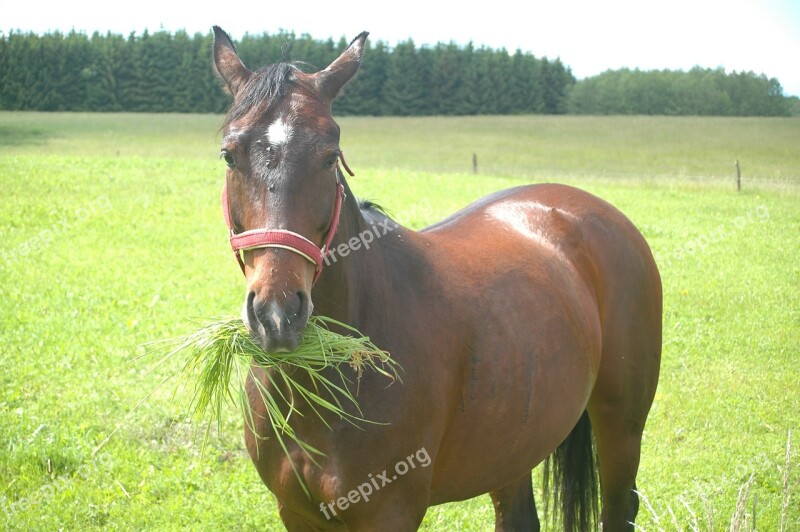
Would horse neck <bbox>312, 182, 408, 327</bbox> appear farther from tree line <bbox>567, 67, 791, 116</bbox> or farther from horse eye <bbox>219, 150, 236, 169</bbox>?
tree line <bbox>567, 67, 791, 116</bbox>

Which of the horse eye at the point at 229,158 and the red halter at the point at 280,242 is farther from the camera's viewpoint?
the horse eye at the point at 229,158

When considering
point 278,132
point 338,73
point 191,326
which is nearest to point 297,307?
point 278,132

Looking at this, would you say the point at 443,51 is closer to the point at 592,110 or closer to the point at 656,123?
the point at 592,110

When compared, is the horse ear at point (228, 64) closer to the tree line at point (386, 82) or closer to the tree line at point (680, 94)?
the tree line at point (680, 94)

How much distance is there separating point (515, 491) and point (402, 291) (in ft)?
5.93

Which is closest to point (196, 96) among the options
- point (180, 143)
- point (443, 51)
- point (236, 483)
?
point (180, 143)

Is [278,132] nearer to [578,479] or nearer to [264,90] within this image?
[264,90]

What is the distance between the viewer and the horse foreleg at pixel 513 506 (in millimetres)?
4047

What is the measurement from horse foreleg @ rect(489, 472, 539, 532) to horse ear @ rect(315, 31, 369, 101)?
2541mm

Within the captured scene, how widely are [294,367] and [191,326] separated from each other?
5.67 meters

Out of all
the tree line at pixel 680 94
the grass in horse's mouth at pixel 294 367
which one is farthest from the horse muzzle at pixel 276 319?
the tree line at pixel 680 94

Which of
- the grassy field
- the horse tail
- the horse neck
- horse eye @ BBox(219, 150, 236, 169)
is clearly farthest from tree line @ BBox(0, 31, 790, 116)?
horse eye @ BBox(219, 150, 236, 169)

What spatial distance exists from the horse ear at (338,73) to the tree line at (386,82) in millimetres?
20418

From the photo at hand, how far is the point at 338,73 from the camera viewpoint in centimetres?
261
